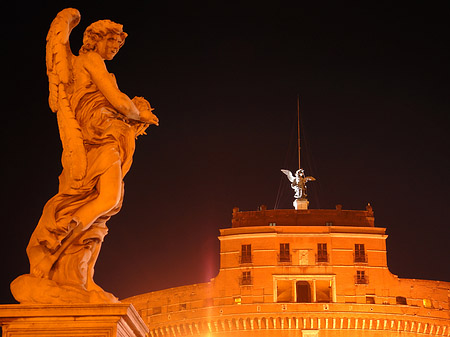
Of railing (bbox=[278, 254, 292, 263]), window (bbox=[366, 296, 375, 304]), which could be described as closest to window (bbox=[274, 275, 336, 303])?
railing (bbox=[278, 254, 292, 263])

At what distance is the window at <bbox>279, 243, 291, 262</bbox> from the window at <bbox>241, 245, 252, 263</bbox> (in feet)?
5.81

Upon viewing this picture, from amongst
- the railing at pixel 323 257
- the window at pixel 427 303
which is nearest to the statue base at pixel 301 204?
the railing at pixel 323 257

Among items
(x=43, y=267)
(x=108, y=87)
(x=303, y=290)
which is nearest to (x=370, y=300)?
(x=303, y=290)

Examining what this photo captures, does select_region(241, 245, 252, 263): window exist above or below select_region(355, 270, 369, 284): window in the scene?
above

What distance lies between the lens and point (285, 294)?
4422cm

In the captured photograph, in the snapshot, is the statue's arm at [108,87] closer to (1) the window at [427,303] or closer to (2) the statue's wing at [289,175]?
(1) the window at [427,303]

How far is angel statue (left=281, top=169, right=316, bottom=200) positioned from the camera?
50844 mm

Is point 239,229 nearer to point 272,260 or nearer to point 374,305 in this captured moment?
point 272,260

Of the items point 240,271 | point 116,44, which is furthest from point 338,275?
point 116,44

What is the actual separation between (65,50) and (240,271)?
39.8 m

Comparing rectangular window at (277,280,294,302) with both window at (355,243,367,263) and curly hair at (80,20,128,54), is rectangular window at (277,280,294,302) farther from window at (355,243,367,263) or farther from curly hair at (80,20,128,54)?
curly hair at (80,20,128,54)

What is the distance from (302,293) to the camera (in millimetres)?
44406

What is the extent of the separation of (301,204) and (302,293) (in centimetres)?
736

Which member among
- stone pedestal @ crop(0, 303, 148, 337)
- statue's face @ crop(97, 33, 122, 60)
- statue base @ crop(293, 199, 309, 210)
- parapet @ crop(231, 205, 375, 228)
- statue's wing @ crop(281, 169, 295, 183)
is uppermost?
statue's wing @ crop(281, 169, 295, 183)
